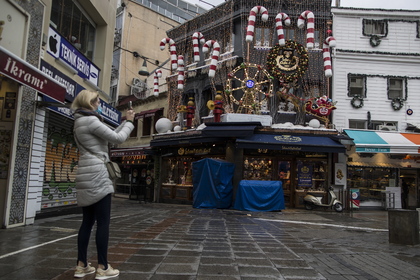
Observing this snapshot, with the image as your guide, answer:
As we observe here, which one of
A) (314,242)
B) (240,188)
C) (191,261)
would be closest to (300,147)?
(240,188)

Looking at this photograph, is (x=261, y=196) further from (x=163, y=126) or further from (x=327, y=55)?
(x=163, y=126)

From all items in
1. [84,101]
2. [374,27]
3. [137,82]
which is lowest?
[84,101]

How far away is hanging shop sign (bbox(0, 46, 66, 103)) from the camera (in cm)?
474

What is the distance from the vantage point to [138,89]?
24.8 metres

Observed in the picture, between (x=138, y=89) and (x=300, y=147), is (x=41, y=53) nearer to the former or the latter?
(x=300, y=147)

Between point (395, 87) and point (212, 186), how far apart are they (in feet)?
37.6

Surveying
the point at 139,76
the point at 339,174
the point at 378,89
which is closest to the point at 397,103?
the point at 378,89

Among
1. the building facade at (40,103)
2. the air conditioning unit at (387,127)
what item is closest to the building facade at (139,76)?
the building facade at (40,103)

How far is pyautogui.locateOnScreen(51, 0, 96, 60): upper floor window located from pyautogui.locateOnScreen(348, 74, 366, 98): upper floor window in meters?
12.8

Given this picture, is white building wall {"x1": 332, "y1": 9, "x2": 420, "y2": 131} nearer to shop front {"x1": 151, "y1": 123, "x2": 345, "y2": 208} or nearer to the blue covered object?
shop front {"x1": 151, "y1": 123, "x2": 345, "y2": 208}

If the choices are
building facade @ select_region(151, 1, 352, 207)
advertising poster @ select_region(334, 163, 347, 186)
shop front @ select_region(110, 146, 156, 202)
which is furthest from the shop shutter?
advertising poster @ select_region(334, 163, 347, 186)

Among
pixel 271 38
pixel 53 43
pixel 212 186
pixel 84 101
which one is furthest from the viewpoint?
pixel 271 38

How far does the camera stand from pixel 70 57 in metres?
9.06

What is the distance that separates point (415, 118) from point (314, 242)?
1453cm
